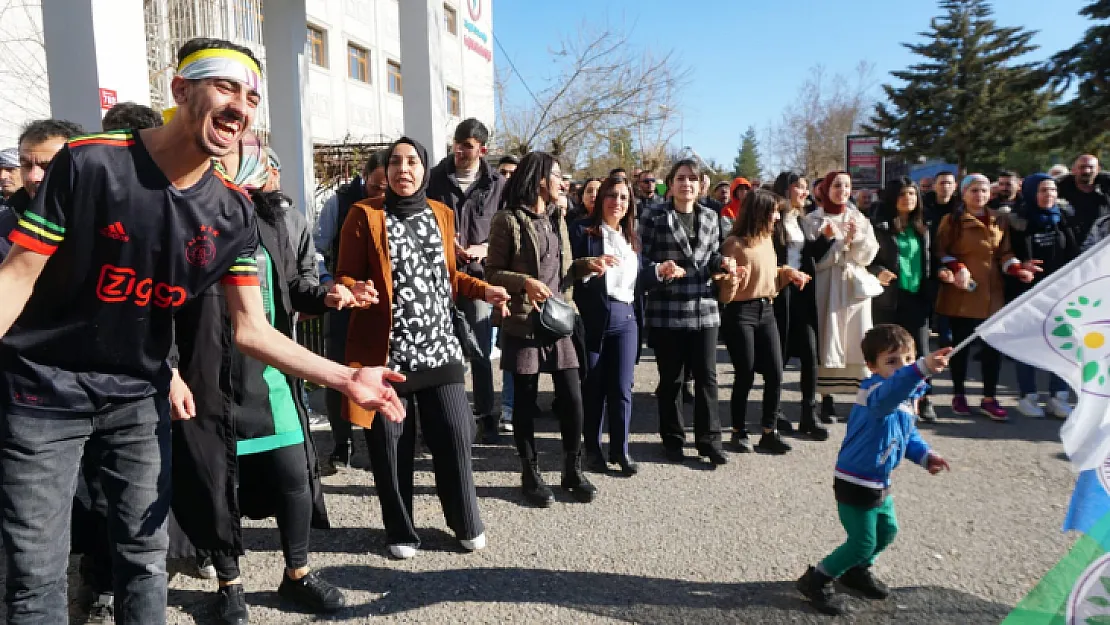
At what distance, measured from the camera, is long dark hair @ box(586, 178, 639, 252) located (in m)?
4.92

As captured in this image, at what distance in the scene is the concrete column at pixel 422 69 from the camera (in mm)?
9094

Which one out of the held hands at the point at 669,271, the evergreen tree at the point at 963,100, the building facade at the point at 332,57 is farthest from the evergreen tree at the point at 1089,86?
the held hands at the point at 669,271

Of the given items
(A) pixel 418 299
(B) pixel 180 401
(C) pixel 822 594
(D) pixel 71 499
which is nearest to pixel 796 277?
(C) pixel 822 594

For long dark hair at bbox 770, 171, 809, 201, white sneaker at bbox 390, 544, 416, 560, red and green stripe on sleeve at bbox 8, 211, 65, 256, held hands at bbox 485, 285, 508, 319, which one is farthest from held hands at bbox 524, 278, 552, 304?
long dark hair at bbox 770, 171, 809, 201

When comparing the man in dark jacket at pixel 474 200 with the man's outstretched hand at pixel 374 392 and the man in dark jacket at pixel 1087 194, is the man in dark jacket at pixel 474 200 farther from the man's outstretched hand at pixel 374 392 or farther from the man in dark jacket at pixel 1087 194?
the man in dark jacket at pixel 1087 194

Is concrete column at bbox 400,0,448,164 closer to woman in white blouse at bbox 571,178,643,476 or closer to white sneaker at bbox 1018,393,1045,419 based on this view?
woman in white blouse at bbox 571,178,643,476

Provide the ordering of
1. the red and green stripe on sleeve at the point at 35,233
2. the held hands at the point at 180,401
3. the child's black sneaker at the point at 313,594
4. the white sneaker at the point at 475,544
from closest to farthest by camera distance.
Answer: the red and green stripe on sleeve at the point at 35,233, the held hands at the point at 180,401, the child's black sneaker at the point at 313,594, the white sneaker at the point at 475,544

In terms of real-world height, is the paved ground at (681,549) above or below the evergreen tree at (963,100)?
below

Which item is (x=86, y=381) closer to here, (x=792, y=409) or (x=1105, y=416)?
(x=1105, y=416)

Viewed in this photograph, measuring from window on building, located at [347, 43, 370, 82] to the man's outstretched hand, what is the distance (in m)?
20.2

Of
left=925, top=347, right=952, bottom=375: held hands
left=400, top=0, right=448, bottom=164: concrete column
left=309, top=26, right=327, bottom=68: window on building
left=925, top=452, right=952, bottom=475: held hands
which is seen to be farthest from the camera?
left=309, top=26, right=327, bottom=68: window on building

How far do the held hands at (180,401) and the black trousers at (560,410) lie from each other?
7.10 ft

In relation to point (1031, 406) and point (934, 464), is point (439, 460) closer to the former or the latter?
point (934, 464)

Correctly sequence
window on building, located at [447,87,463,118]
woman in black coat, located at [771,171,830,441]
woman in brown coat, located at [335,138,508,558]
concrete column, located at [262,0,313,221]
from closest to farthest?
woman in brown coat, located at [335,138,508,558]
woman in black coat, located at [771,171,830,441]
concrete column, located at [262,0,313,221]
window on building, located at [447,87,463,118]
